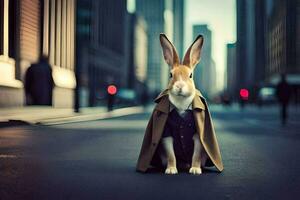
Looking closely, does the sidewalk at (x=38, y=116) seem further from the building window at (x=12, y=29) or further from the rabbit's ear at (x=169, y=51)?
the rabbit's ear at (x=169, y=51)

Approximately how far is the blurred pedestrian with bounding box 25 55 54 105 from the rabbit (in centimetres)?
2525

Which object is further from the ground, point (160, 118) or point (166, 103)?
point (166, 103)

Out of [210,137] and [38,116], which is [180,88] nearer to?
[210,137]

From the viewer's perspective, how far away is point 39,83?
1364 inches

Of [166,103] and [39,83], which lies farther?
[39,83]

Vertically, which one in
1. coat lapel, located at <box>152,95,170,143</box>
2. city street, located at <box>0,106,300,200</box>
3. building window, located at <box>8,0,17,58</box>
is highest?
building window, located at <box>8,0,17,58</box>

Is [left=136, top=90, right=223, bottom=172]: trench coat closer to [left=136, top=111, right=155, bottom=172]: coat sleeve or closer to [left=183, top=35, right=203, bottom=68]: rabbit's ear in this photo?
[left=136, top=111, right=155, bottom=172]: coat sleeve

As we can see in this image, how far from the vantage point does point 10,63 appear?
97.5ft

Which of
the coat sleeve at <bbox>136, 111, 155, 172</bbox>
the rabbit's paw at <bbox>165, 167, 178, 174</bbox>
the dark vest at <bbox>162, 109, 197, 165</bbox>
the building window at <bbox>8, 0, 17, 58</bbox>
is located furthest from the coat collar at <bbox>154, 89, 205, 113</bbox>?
the building window at <bbox>8, 0, 17, 58</bbox>

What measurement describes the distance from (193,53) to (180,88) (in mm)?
523

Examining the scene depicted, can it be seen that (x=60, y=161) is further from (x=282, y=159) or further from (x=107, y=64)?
(x=107, y=64)

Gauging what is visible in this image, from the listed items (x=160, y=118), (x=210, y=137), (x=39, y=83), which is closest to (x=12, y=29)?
(x=39, y=83)

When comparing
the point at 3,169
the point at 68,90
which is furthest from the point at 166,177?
the point at 68,90

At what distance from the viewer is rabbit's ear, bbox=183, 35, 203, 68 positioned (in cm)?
581
